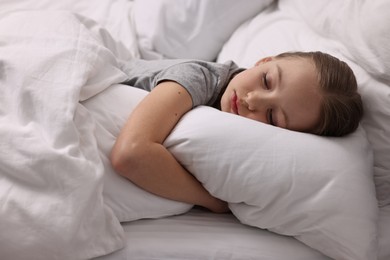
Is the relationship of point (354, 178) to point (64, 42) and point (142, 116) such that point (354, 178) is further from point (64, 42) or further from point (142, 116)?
point (64, 42)

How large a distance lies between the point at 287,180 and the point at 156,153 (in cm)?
24

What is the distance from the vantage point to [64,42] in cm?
100

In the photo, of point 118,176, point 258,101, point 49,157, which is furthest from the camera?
point 258,101

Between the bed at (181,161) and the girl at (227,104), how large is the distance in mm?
30

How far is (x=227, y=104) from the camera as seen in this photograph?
1.05 metres

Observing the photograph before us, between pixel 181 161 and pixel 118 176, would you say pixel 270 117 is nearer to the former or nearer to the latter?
pixel 181 161

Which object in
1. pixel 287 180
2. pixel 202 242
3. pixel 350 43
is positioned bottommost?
pixel 202 242

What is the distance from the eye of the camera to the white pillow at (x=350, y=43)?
3.25 feet

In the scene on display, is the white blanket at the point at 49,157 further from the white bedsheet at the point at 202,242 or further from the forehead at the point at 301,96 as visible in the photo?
the forehead at the point at 301,96

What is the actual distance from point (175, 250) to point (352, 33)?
1.93 ft

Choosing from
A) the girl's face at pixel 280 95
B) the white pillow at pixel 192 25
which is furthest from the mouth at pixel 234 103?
the white pillow at pixel 192 25

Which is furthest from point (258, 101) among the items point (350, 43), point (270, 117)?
point (350, 43)

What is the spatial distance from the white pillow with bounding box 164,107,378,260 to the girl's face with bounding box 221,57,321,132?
7 cm

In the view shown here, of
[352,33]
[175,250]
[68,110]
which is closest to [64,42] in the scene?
[68,110]
